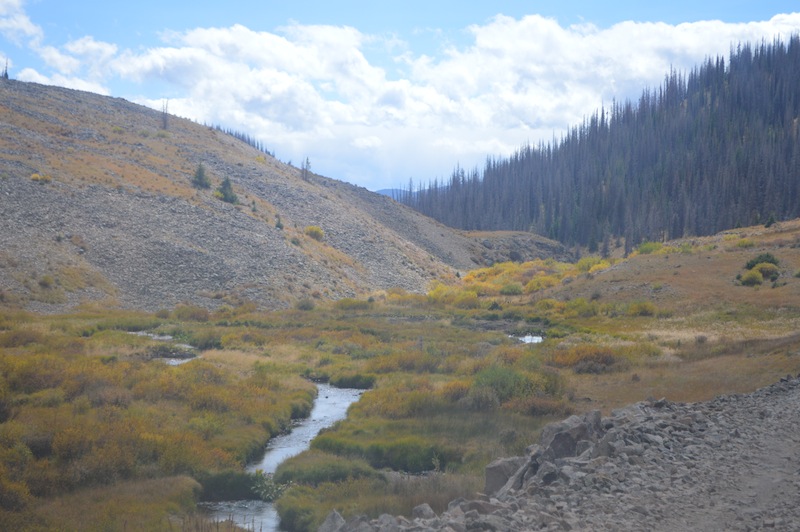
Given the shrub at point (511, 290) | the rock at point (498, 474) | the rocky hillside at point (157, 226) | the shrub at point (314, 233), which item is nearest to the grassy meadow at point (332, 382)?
the rock at point (498, 474)

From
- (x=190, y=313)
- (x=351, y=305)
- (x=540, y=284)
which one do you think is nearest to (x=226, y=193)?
(x=351, y=305)

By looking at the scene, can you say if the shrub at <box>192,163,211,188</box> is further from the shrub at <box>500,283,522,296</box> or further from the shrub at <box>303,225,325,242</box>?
the shrub at <box>500,283,522,296</box>

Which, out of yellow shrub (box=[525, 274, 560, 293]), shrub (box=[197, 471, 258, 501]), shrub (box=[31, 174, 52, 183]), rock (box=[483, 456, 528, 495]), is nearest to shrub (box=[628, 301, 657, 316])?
yellow shrub (box=[525, 274, 560, 293])

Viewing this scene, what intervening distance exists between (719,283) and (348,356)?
33.6 meters

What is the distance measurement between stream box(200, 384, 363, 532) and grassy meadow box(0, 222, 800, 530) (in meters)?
0.50

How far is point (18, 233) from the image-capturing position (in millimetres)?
57062

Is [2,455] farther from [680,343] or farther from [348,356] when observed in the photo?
[680,343]

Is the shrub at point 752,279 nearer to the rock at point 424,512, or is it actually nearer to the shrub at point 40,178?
the rock at point 424,512

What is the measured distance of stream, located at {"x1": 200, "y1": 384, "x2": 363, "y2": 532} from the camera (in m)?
15.5

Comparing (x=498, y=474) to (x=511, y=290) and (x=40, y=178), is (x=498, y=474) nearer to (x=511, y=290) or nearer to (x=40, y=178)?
(x=511, y=290)

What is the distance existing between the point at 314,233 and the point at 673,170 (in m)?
92.7

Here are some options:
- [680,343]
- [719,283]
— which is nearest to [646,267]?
[719,283]

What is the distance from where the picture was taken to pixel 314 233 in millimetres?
89500

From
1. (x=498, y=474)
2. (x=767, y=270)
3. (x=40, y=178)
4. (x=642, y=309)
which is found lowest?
(x=642, y=309)
